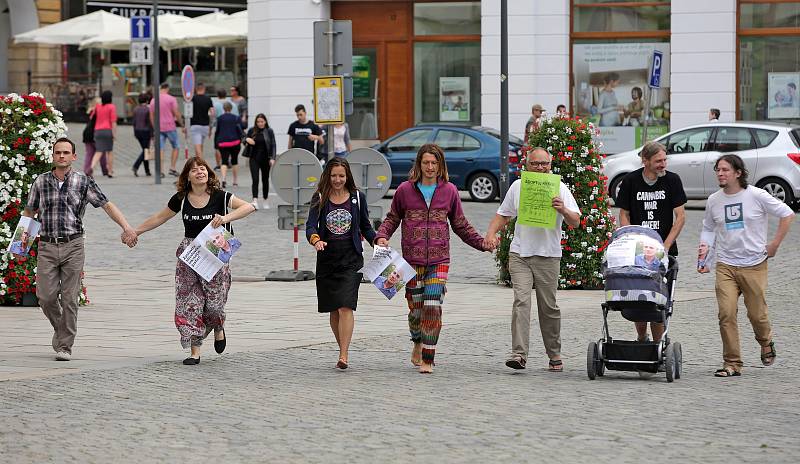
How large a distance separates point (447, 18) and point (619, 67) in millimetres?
4047

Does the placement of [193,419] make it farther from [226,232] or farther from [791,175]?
[791,175]

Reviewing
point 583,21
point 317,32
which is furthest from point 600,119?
point 317,32

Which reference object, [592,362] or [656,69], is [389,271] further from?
[656,69]

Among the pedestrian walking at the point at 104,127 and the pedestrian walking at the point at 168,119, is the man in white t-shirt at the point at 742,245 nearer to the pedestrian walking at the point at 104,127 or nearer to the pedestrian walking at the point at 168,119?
the pedestrian walking at the point at 104,127

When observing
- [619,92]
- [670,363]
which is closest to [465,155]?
[619,92]

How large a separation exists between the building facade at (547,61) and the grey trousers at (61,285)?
68.3 ft

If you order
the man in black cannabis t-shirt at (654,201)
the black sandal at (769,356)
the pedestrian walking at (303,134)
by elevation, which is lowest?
the black sandal at (769,356)

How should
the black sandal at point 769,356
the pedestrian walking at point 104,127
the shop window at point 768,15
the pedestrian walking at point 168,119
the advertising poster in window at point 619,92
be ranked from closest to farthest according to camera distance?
the black sandal at point 769,356, the shop window at point 768,15, the advertising poster in window at point 619,92, the pedestrian walking at point 104,127, the pedestrian walking at point 168,119

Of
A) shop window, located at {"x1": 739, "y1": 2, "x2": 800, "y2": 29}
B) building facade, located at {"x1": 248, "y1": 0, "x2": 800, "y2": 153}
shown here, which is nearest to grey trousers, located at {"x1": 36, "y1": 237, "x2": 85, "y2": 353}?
building facade, located at {"x1": 248, "y1": 0, "x2": 800, "y2": 153}

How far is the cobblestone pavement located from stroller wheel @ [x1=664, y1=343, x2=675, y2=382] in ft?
0.27

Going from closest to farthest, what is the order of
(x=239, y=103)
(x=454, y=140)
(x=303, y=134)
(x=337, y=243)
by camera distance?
(x=337, y=243), (x=303, y=134), (x=454, y=140), (x=239, y=103)

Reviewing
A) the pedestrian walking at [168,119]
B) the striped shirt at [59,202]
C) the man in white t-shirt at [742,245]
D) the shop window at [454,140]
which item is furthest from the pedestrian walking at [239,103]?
the man in white t-shirt at [742,245]

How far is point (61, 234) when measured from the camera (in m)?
11.1

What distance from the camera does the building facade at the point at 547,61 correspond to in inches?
1222
